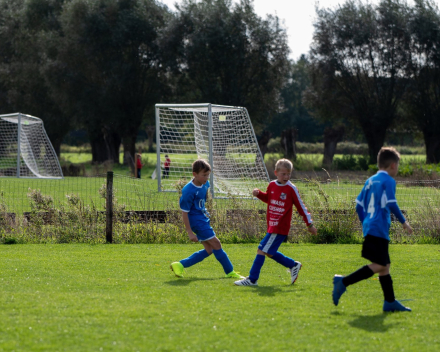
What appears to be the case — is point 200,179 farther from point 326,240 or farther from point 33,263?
point 326,240

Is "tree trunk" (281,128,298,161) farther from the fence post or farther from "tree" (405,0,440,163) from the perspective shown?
the fence post

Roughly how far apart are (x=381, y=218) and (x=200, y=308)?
77.6 inches

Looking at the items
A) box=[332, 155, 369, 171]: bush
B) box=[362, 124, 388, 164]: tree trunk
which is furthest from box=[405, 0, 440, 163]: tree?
box=[332, 155, 369, 171]: bush

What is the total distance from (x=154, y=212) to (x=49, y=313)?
6084mm

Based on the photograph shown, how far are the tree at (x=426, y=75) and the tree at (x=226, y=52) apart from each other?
329 inches

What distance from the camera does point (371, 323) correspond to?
5348 millimetres

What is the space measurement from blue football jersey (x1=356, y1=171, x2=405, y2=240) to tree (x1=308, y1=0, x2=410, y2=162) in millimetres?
31806

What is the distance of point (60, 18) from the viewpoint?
40719 mm

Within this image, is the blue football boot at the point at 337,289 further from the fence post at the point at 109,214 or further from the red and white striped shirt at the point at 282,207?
the fence post at the point at 109,214

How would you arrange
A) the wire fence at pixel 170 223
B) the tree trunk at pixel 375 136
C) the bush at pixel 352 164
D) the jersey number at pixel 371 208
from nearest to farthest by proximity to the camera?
the jersey number at pixel 371 208 → the wire fence at pixel 170 223 → the bush at pixel 352 164 → the tree trunk at pixel 375 136

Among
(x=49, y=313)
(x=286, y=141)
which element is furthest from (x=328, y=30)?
(x=49, y=313)

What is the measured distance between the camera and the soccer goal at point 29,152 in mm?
29453

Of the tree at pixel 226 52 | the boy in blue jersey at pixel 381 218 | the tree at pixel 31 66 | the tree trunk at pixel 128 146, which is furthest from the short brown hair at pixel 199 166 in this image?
the tree at pixel 31 66

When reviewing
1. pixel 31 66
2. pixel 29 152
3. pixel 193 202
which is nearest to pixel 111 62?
pixel 31 66
